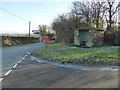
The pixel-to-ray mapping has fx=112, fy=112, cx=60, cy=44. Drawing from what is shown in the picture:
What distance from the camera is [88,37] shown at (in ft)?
53.6

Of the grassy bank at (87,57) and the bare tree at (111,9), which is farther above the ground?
the bare tree at (111,9)

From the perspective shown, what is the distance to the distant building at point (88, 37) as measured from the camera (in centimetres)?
1622

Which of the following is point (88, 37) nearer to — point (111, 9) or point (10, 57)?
point (111, 9)

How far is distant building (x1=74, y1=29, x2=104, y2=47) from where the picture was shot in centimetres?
1622

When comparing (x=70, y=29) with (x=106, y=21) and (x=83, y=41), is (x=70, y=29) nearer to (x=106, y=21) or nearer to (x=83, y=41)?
(x=83, y=41)

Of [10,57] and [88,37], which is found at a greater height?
[88,37]

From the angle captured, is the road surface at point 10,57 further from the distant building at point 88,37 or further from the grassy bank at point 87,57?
the distant building at point 88,37

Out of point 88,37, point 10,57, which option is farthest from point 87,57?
point 88,37

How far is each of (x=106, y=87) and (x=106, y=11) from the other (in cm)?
2200

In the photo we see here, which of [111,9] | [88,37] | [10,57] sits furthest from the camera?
[111,9]

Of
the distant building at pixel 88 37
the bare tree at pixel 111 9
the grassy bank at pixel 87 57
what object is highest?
the bare tree at pixel 111 9

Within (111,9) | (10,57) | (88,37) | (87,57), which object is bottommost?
(10,57)

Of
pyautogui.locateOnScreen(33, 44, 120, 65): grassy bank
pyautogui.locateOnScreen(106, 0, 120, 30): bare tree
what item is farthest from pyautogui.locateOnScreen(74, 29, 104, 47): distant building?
pyautogui.locateOnScreen(106, 0, 120, 30): bare tree

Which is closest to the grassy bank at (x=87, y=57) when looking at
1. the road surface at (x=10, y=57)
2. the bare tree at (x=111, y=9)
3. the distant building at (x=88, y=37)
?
the road surface at (x=10, y=57)
